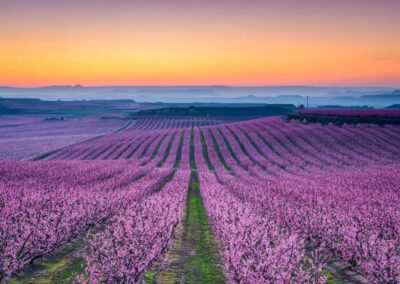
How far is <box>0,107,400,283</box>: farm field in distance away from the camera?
1470 cm

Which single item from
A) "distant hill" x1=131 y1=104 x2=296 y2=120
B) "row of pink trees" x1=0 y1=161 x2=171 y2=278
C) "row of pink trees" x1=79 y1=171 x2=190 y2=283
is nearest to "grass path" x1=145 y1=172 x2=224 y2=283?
"row of pink trees" x1=79 y1=171 x2=190 y2=283

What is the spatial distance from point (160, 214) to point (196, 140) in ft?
178

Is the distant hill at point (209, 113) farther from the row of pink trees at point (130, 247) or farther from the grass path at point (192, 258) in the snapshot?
the row of pink trees at point (130, 247)

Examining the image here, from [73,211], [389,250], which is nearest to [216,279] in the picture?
[389,250]

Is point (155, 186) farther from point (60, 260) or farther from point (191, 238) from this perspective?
point (60, 260)

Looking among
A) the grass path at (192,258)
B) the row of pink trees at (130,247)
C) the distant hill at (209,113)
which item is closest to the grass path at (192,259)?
the grass path at (192,258)

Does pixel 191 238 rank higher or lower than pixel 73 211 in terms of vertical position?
lower

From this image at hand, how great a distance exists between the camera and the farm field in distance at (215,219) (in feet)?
48.2

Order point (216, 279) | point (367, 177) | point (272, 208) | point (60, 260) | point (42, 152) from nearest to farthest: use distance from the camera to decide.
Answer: point (216, 279), point (60, 260), point (272, 208), point (367, 177), point (42, 152)

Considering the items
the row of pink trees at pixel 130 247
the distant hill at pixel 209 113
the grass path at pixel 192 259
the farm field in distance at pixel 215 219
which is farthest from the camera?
the distant hill at pixel 209 113

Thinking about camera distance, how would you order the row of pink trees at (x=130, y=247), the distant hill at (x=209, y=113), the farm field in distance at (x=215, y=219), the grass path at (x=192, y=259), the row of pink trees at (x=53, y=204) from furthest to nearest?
the distant hill at (x=209, y=113)
the row of pink trees at (x=53, y=204)
the grass path at (x=192, y=259)
the farm field in distance at (x=215, y=219)
the row of pink trees at (x=130, y=247)

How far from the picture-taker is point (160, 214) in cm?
2197

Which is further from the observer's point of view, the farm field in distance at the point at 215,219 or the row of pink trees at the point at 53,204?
the row of pink trees at the point at 53,204

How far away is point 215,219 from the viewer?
24125mm
